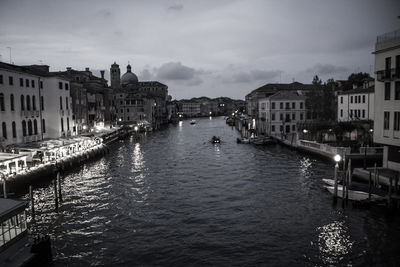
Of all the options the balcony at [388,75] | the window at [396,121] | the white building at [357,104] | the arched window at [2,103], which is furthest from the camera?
the white building at [357,104]

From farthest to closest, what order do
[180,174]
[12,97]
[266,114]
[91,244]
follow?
[266,114] → [12,97] → [180,174] → [91,244]

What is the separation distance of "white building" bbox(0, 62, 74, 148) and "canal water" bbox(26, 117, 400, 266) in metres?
10.5

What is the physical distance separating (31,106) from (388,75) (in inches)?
1635

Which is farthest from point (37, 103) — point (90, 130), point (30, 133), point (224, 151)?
point (224, 151)

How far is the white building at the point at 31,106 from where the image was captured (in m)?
38.8

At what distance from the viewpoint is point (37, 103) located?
46.9 meters

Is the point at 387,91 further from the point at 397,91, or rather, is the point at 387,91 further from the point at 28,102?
the point at 28,102

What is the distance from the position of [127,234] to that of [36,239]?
18.7ft

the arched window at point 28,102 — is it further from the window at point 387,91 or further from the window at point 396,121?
the window at point 396,121

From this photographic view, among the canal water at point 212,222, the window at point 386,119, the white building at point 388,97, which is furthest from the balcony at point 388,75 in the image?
the canal water at point 212,222

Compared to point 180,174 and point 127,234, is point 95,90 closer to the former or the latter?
point 180,174

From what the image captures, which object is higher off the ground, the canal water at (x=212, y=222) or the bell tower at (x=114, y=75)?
the bell tower at (x=114, y=75)

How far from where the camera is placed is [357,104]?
183ft

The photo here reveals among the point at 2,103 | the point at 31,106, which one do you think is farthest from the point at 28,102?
the point at 2,103
